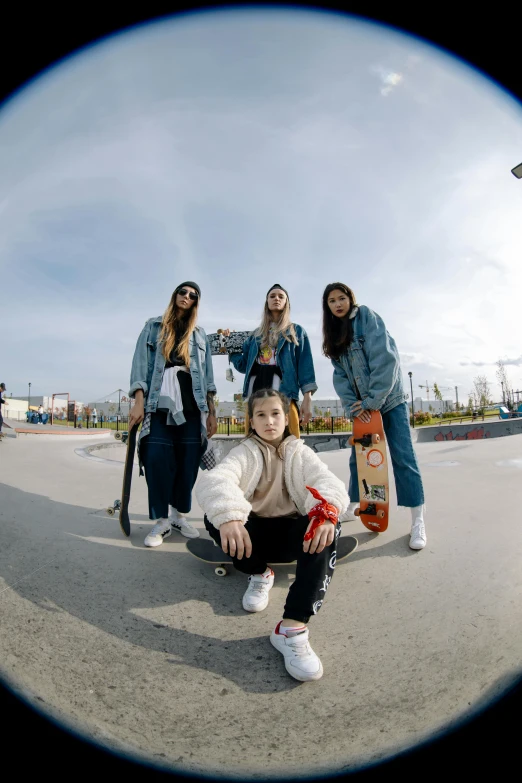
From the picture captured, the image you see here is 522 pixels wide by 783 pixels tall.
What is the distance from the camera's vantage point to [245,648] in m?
1.25

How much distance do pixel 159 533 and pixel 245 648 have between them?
1.14 metres

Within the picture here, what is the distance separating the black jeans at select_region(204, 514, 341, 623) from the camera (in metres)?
1.26

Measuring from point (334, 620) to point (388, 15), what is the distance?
9.68ft

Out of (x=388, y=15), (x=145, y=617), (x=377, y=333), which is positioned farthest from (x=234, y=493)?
(x=388, y=15)

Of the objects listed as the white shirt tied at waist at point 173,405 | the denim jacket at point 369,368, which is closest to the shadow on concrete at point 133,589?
the white shirt tied at waist at point 173,405

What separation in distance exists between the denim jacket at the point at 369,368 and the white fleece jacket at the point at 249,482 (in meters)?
0.84

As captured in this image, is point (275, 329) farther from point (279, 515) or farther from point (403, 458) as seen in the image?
point (279, 515)

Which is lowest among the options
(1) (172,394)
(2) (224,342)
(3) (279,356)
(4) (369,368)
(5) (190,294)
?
(1) (172,394)

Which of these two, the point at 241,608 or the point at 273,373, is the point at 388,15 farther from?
the point at 241,608

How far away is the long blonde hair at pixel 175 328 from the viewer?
99.3 inches

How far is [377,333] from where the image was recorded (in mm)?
2434

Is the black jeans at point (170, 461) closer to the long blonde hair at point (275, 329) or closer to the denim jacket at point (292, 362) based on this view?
the denim jacket at point (292, 362)

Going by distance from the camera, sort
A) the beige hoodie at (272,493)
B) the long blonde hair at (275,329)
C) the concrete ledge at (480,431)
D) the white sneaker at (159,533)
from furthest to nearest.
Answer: the concrete ledge at (480,431), the long blonde hair at (275,329), the white sneaker at (159,533), the beige hoodie at (272,493)

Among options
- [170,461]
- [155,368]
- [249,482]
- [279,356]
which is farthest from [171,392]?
[249,482]
